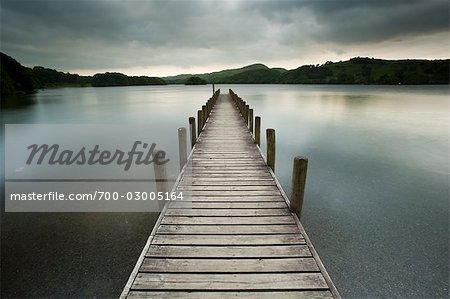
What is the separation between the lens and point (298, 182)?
4.77 meters

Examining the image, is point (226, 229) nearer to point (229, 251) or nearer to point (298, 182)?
point (229, 251)

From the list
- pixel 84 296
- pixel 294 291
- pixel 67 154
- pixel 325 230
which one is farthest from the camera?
pixel 67 154

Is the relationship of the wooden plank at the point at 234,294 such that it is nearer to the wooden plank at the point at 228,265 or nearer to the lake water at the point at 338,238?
the wooden plank at the point at 228,265

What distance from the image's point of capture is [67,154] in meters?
15.5

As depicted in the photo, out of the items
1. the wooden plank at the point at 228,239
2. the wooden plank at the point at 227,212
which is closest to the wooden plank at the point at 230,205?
the wooden plank at the point at 227,212

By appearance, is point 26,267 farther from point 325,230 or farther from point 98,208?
point 325,230

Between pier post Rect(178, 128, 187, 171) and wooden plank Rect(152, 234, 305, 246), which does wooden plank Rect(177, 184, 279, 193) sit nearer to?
pier post Rect(178, 128, 187, 171)

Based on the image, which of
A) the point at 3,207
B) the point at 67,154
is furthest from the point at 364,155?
the point at 67,154

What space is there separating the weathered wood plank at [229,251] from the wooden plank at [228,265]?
0.29ft

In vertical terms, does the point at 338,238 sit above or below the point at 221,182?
below

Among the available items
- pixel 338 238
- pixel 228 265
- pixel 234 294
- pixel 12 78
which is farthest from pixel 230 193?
pixel 12 78

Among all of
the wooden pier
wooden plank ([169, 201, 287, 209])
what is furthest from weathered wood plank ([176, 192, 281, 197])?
wooden plank ([169, 201, 287, 209])

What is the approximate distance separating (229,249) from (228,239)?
257 mm

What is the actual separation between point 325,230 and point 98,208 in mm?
6971
